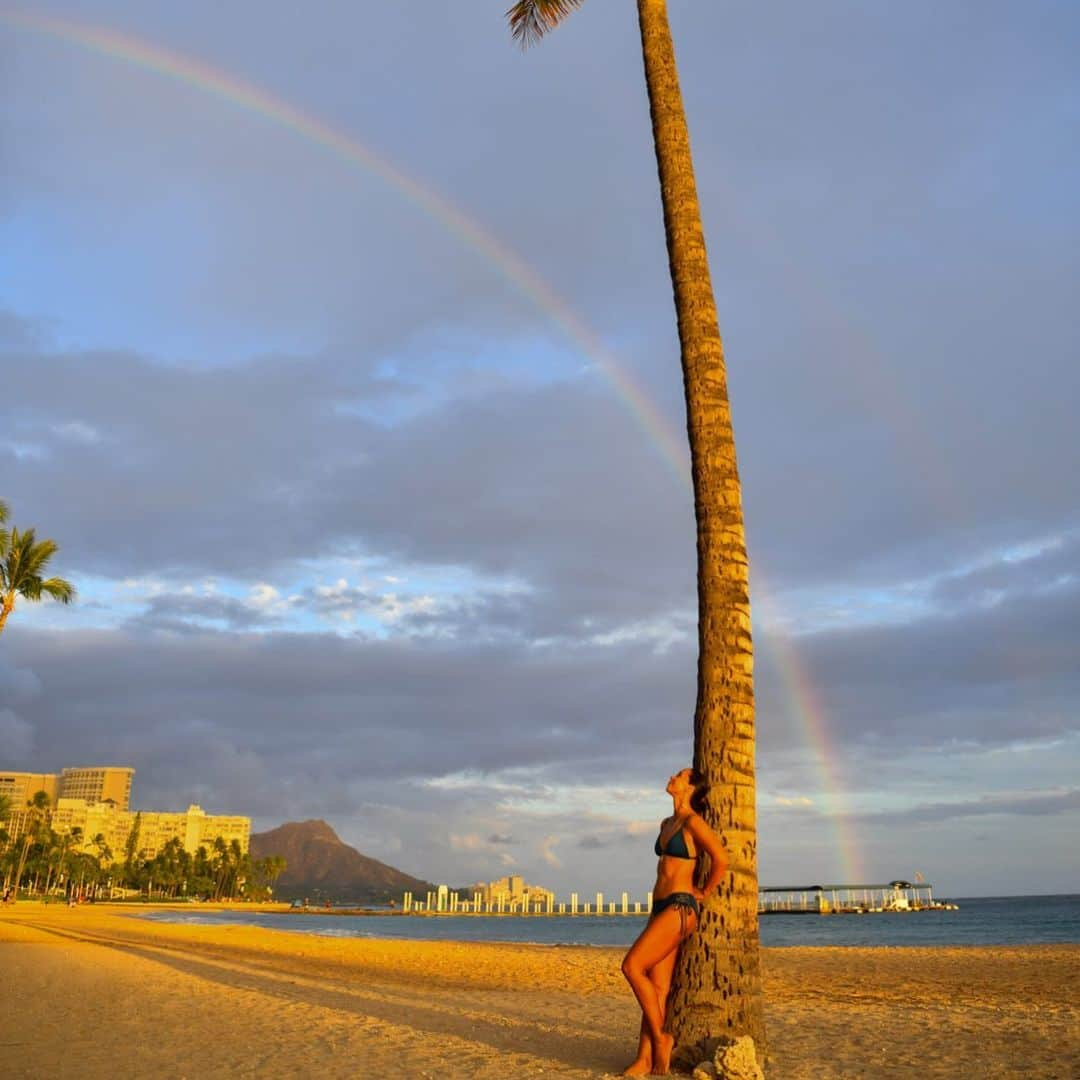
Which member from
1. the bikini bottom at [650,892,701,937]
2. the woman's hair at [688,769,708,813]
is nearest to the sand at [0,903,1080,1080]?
the bikini bottom at [650,892,701,937]

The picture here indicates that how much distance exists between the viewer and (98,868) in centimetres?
16575

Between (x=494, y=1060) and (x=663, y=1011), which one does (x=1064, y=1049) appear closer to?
(x=663, y=1011)

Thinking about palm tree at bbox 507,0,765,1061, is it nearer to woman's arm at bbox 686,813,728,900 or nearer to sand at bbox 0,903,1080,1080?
woman's arm at bbox 686,813,728,900

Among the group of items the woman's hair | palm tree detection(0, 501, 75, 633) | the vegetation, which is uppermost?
palm tree detection(0, 501, 75, 633)

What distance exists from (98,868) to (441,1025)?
589 feet

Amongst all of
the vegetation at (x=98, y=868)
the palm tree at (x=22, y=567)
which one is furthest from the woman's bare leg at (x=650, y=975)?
the vegetation at (x=98, y=868)

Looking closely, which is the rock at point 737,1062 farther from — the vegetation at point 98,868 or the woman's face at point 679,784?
the vegetation at point 98,868

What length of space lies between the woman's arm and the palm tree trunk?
0.33 meters

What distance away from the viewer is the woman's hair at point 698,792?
25.8 ft

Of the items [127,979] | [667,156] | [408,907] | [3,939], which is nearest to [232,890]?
[408,907]

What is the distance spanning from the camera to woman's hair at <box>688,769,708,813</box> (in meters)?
7.86

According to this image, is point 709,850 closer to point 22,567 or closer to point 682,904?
point 682,904

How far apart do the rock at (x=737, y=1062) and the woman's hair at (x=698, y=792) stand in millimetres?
1711

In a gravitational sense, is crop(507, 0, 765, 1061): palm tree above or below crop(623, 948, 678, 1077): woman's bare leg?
above
